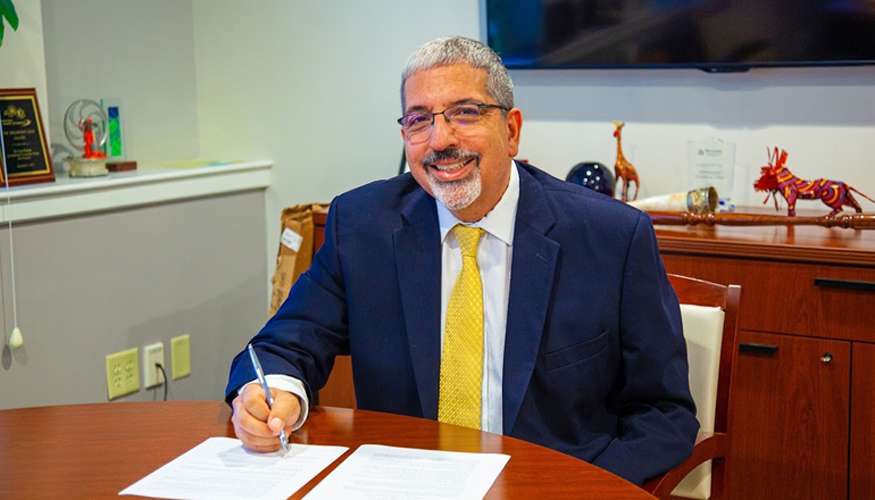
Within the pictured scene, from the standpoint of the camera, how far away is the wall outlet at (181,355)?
3438mm

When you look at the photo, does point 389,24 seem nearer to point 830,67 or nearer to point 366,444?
point 830,67

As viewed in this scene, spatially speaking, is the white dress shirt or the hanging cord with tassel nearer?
the white dress shirt

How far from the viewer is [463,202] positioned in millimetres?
1735

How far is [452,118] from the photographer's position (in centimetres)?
175

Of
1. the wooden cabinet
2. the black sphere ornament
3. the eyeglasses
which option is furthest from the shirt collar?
the black sphere ornament

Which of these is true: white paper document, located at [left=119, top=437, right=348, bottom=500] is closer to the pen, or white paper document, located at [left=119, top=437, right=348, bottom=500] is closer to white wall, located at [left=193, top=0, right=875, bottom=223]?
the pen

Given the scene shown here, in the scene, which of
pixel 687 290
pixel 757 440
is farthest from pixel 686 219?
A: pixel 687 290

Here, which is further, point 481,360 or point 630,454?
point 481,360

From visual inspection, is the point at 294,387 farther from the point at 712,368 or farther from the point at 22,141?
the point at 22,141

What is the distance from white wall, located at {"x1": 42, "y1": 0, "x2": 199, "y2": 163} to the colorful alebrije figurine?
2.11 meters

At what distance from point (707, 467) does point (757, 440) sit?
867mm

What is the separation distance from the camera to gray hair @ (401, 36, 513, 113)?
173cm

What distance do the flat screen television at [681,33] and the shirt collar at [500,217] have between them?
1386mm

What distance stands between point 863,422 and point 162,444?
5.75ft
